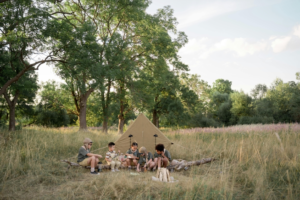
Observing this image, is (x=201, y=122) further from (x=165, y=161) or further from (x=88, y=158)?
(x=88, y=158)

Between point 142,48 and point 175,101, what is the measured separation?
5.64 metres

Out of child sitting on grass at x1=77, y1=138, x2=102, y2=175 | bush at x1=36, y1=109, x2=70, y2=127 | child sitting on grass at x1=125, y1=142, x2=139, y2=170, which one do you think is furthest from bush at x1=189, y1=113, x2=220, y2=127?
child sitting on grass at x1=77, y1=138, x2=102, y2=175

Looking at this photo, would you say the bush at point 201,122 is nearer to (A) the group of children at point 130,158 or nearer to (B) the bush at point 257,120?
(B) the bush at point 257,120

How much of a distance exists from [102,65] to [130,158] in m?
5.53

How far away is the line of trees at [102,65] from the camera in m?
9.84

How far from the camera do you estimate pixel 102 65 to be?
10.7 m

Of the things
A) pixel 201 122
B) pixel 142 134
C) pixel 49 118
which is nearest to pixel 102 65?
pixel 142 134

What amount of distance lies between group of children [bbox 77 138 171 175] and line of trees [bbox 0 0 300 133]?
4.37 metres

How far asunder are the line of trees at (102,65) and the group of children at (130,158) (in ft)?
14.3

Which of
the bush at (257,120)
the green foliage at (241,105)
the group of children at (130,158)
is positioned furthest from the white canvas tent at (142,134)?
the green foliage at (241,105)

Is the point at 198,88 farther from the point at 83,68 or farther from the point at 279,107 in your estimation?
the point at 83,68

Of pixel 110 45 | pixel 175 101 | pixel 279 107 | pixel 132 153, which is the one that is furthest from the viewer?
pixel 279 107

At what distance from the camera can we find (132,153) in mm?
6828

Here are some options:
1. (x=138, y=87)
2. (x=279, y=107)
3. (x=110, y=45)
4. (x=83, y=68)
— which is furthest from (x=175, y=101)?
(x=279, y=107)
